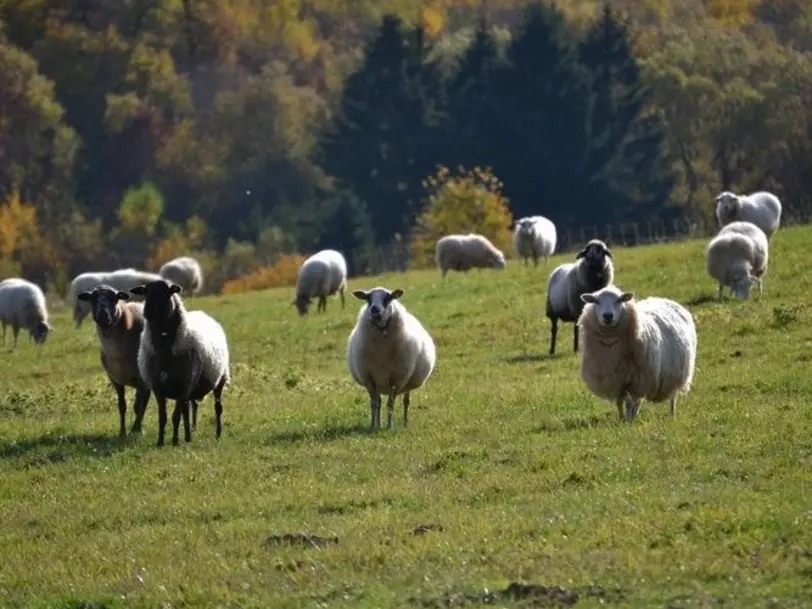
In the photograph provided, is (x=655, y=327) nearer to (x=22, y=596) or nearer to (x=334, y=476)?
(x=334, y=476)

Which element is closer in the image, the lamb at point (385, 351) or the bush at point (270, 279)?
the lamb at point (385, 351)

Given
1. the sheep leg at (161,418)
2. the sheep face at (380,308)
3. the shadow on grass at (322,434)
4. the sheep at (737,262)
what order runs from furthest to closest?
the sheep at (737,262) < the sheep face at (380,308) < the sheep leg at (161,418) < the shadow on grass at (322,434)

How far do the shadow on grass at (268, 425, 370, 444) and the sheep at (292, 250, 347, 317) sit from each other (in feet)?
78.5

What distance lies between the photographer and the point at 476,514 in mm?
16406

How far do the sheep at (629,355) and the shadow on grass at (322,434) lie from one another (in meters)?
2.95

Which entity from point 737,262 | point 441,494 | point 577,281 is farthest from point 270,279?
point 441,494

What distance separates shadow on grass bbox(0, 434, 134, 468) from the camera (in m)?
22.5

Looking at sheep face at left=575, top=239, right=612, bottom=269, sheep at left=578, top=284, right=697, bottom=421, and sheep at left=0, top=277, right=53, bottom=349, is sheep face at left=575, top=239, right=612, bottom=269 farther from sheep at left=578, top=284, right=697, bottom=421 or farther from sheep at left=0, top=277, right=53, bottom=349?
sheep at left=0, top=277, right=53, bottom=349

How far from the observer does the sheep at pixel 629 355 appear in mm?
21094

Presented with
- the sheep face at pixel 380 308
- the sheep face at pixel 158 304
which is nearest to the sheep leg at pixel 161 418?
the sheep face at pixel 158 304

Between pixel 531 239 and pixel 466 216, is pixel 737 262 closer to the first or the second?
pixel 531 239

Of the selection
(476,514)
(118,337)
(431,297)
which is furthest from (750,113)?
(476,514)

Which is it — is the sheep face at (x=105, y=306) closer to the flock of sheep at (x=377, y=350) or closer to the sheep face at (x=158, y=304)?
the flock of sheep at (x=377, y=350)

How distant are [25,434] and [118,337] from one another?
1.93m
